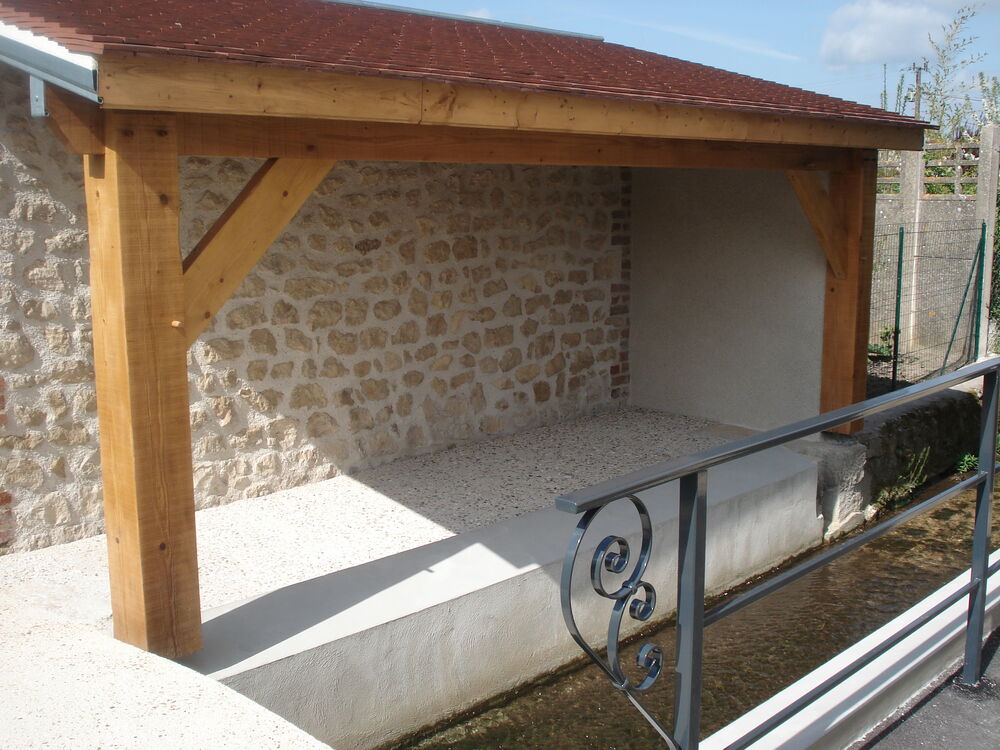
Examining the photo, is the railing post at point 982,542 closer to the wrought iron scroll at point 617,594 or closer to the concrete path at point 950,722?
the concrete path at point 950,722

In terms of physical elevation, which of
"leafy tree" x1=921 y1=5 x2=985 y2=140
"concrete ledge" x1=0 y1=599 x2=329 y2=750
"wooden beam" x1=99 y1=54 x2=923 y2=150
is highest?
"leafy tree" x1=921 y1=5 x2=985 y2=140

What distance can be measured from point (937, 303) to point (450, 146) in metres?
7.30

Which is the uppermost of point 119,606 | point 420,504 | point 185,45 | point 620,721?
point 185,45

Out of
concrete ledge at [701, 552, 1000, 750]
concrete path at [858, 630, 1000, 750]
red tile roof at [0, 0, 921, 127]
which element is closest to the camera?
concrete ledge at [701, 552, 1000, 750]

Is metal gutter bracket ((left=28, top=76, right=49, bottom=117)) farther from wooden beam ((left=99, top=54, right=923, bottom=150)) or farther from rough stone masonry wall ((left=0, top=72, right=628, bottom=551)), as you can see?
rough stone masonry wall ((left=0, top=72, right=628, bottom=551))

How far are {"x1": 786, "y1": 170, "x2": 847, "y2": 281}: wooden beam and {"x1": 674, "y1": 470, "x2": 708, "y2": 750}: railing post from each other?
13.4 feet

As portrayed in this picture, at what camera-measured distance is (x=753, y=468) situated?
18.1ft

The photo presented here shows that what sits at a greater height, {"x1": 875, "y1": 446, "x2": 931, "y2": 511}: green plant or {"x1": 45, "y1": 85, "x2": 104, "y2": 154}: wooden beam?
{"x1": 45, "y1": 85, "x2": 104, "y2": 154}: wooden beam

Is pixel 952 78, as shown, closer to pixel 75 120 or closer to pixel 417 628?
pixel 417 628

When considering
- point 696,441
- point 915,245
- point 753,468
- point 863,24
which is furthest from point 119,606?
point 863,24

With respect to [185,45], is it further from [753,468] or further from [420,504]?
[753,468]

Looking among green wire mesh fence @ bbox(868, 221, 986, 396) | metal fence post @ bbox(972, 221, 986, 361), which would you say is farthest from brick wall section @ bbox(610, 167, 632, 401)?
A: metal fence post @ bbox(972, 221, 986, 361)

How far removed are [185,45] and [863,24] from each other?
113102 millimetres

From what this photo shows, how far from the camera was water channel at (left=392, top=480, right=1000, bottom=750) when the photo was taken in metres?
3.75
